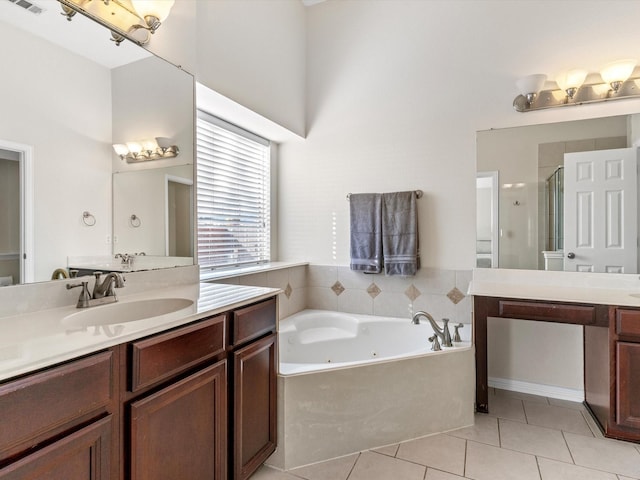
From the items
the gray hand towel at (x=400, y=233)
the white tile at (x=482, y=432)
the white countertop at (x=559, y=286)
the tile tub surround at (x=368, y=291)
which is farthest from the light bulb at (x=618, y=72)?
the white tile at (x=482, y=432)

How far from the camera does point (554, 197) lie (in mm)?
2412

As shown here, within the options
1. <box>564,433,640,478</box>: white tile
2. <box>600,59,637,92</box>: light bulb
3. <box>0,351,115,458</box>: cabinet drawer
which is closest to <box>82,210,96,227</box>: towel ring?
<box>0,351,115,458</box>: cabinet drawer

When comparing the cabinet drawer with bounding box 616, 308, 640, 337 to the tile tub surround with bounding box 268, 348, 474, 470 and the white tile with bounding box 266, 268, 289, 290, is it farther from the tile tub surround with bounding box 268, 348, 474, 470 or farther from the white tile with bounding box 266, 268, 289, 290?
the white tile with bounding box 266, 268, 289, 290

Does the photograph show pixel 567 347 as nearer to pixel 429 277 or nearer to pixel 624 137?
pixel 429 277

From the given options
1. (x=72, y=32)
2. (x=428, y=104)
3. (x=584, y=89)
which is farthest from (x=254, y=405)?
(x=584, y=89)

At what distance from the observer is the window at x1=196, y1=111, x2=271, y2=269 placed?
97.5 inches

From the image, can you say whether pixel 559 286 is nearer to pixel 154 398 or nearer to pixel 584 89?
pixel 584 89

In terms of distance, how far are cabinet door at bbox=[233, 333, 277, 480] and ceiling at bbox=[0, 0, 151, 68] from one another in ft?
4.63

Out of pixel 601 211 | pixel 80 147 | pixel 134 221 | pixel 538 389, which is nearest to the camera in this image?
pixel 80 147

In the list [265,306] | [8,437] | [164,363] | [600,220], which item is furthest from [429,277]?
[8,437]

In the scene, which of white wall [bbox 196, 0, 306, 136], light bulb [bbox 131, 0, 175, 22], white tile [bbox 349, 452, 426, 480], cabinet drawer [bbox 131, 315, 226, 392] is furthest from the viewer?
white wall [bbox 196, 0, 306, 136]

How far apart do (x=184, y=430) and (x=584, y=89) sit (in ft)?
9.74

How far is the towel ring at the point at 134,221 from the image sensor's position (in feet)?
5.47

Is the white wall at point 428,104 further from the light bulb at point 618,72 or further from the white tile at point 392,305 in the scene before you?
the white tile at point 392,305
